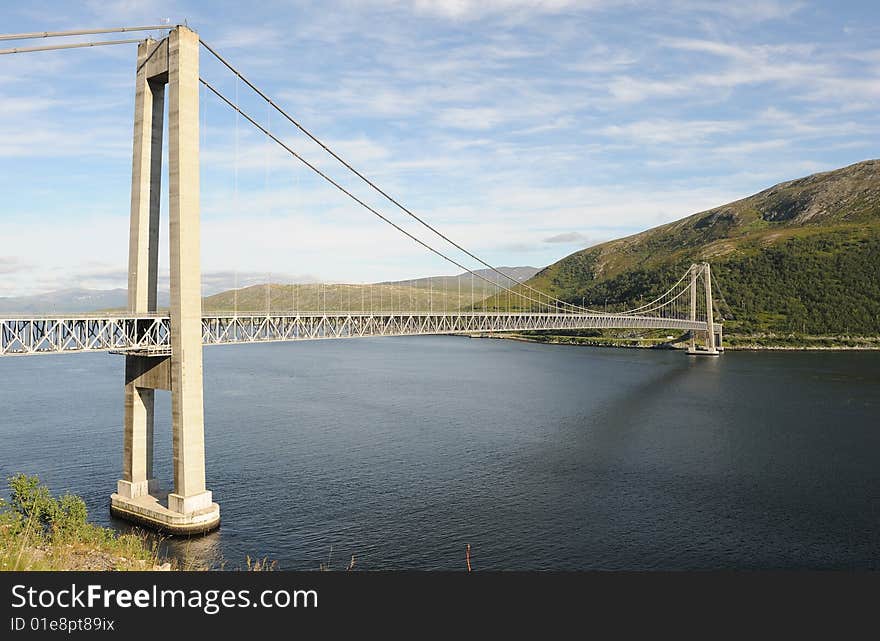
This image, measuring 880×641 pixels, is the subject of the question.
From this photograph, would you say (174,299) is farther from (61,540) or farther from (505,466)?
(505,466)

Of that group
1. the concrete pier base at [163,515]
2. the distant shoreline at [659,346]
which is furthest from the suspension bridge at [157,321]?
the distant shoreline at [659,346]

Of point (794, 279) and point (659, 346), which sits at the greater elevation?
point (794, 279)

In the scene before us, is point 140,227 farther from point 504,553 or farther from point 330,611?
point 330,611

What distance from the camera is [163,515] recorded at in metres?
25.4

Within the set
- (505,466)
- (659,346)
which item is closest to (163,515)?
(505,466)

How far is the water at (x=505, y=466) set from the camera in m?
24.5

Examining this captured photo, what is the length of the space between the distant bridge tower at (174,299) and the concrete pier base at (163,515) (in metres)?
0.04

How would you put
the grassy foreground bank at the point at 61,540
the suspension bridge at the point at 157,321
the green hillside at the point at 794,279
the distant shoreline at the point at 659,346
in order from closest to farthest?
the grassy foreground bank at the point at 61,540, the suspension bridge at the point at 157,321, the distant shoreline at the point at 659,346, the green hillside at the point at 794,279

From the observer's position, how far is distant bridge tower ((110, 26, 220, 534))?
2480cm

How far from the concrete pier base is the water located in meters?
0.75

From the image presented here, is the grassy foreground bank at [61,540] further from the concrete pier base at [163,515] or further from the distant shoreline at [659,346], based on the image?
the distant shoreline at [659,346]

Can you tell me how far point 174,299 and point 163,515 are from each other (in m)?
8.65

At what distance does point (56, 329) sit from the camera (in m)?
23.9

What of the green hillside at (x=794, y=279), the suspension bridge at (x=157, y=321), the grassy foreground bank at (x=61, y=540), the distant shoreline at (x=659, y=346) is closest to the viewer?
the grassy foreground bank at (x=61, y=540)
